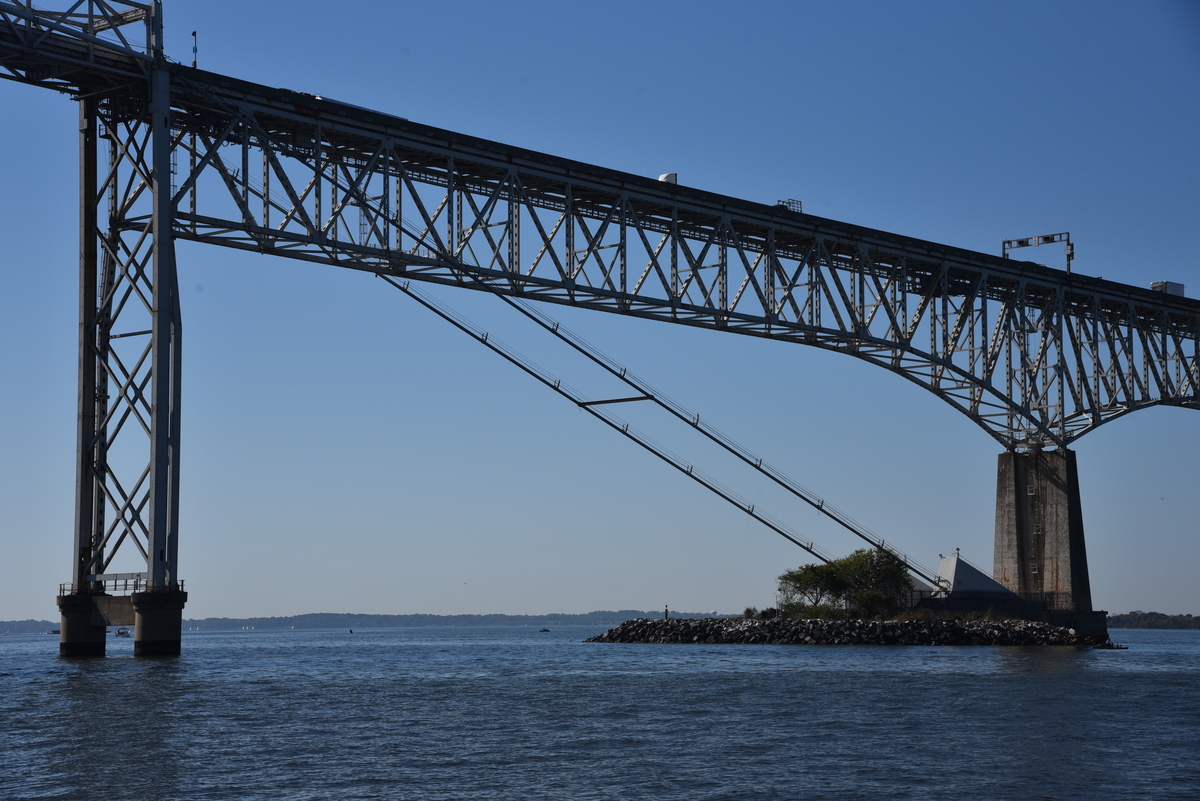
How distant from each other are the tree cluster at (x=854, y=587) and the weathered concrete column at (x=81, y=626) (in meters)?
44.5

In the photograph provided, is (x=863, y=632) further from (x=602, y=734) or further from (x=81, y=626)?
(x=602, y=734)

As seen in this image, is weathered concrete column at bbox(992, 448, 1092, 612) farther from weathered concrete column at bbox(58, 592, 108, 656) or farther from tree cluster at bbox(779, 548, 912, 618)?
weathered concrete column at bbox(58, 592, 108, 656)

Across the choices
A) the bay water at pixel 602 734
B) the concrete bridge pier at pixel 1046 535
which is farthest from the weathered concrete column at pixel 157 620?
the concrete bridge pier at pixel 1046 535

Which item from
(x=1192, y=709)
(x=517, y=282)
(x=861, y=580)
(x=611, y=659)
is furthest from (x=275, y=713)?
(x=861, y=580)

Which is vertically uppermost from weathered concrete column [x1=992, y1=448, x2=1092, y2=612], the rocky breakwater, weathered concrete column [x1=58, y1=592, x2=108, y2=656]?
weathered concrete column [x1=992, y1=448, x2=1092, y2=612]

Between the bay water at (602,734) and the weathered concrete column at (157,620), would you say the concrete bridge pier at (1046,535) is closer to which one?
the bay water at (602,734)

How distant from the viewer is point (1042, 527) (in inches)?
2697

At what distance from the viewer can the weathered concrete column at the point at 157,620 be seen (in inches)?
1533

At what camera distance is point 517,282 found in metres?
46.7

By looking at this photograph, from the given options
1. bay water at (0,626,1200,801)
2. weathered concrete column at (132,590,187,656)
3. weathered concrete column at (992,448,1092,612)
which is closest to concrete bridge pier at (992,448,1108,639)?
weathered concrete column at (992,448,1092,612)

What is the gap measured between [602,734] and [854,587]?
171ft

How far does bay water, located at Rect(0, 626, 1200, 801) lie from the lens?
22.5 meters

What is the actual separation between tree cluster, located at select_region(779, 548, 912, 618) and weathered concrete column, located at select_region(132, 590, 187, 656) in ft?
146

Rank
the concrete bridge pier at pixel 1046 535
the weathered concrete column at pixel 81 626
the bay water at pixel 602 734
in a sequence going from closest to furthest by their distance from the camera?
the bay water at pixel 602 734
the weathered concrete column at pixel 81 626
the concrete bridge pier at pixel 1046 535
